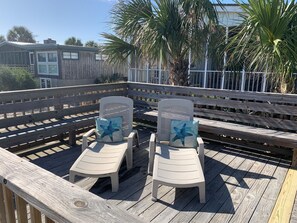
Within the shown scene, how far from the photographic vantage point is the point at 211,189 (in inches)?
125

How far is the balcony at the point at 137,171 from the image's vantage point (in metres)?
0.97

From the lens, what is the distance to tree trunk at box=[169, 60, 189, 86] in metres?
5.64

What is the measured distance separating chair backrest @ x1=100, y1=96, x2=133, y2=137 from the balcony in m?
0.55

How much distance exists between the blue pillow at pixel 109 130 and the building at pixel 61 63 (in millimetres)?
14517

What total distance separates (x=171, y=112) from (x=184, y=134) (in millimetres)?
523

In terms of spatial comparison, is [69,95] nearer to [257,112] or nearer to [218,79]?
[257,112]

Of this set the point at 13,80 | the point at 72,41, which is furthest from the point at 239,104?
the point at 72,41

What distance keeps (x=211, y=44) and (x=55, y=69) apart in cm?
1593

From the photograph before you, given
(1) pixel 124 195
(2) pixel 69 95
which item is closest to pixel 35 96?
(2) pixel 69 95

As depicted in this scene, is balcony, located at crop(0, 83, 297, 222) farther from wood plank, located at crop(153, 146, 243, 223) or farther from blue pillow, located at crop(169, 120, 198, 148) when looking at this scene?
blue pillow, located at crop(169, 120, 198, 148)

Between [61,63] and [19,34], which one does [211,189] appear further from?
[19,34]

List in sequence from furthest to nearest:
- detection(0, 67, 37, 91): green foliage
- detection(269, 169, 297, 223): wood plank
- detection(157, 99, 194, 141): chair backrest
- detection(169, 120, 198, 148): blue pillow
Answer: detection(0, 67, 37, 91): green foliage < detection(157, 99, 194, 141): chair backrest < detection(169, 120, 198, 148): blue pillow < detection(269, 169, 297, 223): wood plank

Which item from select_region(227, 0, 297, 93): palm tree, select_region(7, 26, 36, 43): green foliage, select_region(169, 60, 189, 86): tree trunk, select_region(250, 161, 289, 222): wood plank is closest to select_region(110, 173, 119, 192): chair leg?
select_region(250, 161, 289, 222): wood plank

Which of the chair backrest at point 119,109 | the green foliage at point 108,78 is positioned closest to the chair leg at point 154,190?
the chair backrest at point 119,109
